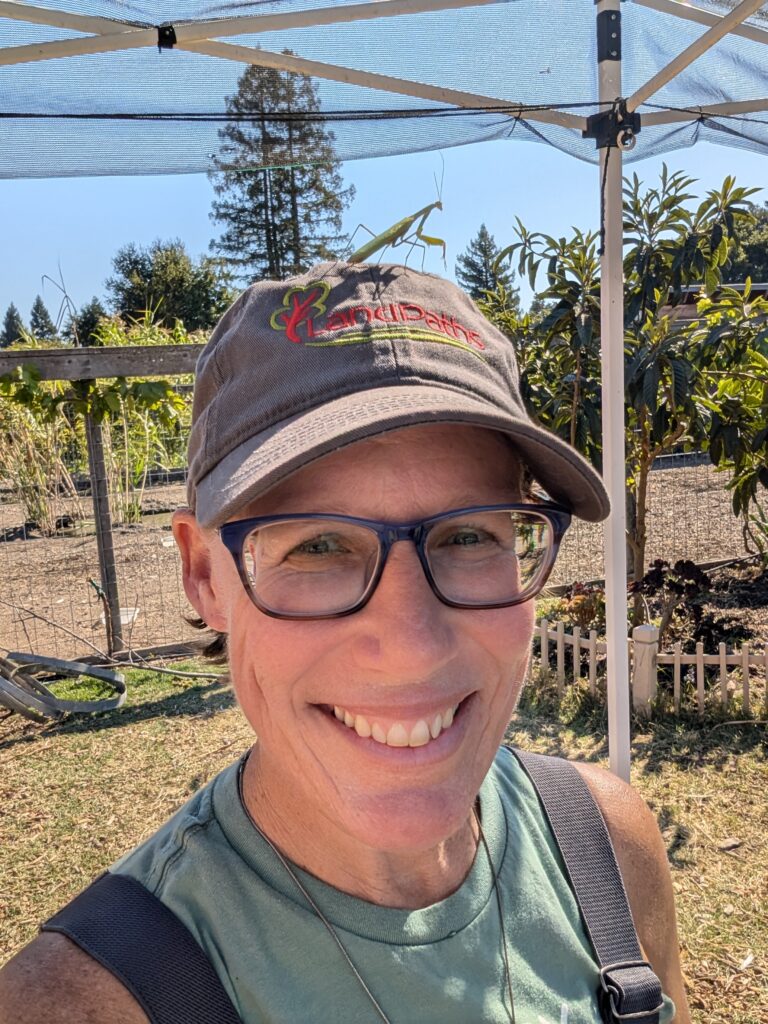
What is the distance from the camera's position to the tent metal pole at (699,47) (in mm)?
2555

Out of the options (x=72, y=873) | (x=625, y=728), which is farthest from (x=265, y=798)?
(x=72, y=873)

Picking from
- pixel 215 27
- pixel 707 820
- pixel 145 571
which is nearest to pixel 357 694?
pixel 215 27

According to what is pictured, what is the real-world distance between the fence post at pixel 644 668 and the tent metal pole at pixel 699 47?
299 cm

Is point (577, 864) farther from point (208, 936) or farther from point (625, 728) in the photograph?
A: point (625, 728)

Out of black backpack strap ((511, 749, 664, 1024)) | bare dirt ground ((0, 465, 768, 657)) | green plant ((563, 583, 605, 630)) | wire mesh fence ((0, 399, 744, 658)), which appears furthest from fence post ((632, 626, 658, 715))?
black backpack strap ((511, 749, 664, 1024))

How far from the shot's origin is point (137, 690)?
5.43m

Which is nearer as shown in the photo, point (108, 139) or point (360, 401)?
point (360, 401)

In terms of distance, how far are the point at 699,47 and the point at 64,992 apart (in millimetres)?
3201

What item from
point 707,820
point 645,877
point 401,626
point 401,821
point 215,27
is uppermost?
→ point 215,27

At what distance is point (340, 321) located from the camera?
0.99 metres

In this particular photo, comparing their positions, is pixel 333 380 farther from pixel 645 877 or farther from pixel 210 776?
pixel 210 776

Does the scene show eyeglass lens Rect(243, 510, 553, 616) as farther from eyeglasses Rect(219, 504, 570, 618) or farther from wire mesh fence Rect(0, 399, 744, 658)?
wire mesh fence Rect(0, 399, 744, 658)

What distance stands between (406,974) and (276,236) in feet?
15.7

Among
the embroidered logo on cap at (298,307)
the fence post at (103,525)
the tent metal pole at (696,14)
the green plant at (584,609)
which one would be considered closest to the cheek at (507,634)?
the embroidered logo on cap at (298,307)
